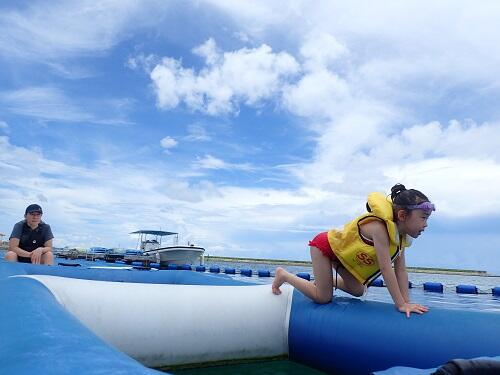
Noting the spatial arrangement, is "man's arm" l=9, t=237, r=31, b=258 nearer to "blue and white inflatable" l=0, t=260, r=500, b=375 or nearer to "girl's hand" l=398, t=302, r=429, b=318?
"blue and white inflatable" l=0, t=260, r=500, b=375

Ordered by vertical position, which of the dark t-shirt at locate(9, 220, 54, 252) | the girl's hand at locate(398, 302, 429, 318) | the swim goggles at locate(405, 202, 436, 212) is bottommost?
the girl's hand at locate(398, 302, 429, 318)

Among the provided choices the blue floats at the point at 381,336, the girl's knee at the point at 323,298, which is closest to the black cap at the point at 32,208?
the blue floats at the point at 381,336

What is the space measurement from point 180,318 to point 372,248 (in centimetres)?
139

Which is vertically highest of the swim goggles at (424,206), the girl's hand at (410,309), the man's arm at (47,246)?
the swim goggles at (424,206)

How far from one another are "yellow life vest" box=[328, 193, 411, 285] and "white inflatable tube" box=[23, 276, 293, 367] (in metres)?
0.59

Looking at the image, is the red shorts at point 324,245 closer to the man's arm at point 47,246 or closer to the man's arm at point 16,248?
the man's arm at point 47,246

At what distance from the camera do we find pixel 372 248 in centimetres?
294

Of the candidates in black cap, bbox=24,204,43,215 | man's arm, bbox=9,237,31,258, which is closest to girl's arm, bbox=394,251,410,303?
black cap, bbox=24,204,43,215

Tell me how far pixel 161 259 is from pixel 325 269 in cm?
2158

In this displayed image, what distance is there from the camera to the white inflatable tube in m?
2.80

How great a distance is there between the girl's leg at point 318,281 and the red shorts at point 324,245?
3 cm

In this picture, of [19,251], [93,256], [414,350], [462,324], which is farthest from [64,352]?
[93,256]

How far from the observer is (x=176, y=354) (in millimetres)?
2990

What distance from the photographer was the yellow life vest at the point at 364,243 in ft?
9.40
